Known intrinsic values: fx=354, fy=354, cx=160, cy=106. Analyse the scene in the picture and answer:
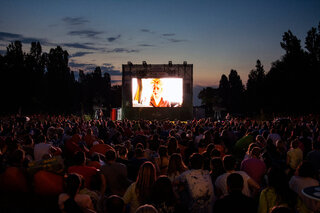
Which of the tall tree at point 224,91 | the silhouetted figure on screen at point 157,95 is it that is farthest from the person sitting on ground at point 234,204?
the tall tree at point 224,91

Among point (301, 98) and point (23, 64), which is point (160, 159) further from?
point (23, 64)

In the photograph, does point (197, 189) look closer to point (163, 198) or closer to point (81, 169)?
point (163, 198)

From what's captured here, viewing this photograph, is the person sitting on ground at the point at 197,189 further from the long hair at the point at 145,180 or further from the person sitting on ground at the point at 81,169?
the person sitting on ground at the point at 81,169

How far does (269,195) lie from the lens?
13.9 ft

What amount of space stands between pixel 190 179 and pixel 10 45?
44.8 meters

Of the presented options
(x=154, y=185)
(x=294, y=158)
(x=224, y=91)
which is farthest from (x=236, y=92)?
(x=154, y=185)

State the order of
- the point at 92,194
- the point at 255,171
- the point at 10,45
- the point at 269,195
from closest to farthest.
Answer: the point at 269,195 → the point at 92,194 → the point at 255,171 → the point at 10,45

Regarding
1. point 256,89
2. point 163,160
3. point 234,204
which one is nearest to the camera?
point 234,204

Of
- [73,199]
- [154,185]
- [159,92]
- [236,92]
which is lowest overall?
[73,199]

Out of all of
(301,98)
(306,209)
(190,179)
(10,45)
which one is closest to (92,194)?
(190,179)

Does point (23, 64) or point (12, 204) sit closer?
point (12, 204)

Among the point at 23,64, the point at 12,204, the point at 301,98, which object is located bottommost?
the point at 12,204

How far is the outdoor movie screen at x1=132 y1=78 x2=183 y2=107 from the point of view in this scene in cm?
2989

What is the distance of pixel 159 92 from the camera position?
98.2 ft
